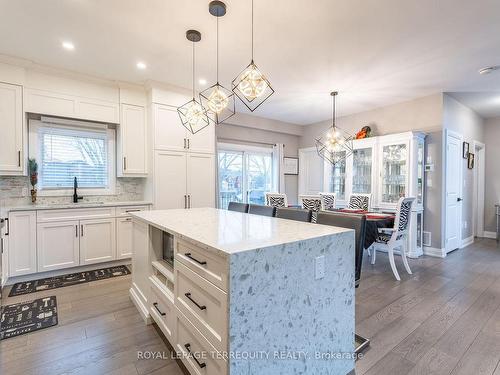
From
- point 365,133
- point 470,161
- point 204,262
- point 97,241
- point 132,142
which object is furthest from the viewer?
point 470,161

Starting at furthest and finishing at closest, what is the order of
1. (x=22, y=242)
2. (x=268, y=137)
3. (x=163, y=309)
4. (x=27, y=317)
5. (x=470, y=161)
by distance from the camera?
(x=268, y=137) < (x=470, y=161) < (x=22, y=242) < (x=27, y=317) < (x=163, y=309)

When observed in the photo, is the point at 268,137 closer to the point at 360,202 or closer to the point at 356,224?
the point at 360,202

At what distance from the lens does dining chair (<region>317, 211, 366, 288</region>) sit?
194 centimetres

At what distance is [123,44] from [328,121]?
4483 millimetres

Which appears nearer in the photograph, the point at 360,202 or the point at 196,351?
the point at 196,351

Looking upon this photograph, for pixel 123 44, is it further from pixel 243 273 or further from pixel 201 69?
pixel 243 273

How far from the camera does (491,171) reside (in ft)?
18.4

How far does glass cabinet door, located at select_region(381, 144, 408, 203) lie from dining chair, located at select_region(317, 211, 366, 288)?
9.29 feet

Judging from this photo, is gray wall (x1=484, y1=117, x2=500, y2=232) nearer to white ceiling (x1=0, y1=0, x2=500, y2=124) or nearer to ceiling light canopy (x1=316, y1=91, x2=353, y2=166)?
white ceiling (x1=0, y1=0, x2=500, y2=124)

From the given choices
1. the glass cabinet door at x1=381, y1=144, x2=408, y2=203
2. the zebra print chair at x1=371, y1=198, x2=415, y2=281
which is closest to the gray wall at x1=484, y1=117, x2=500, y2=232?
the glass cabinet door at x1=381, y1=144, x2=408, y2=203

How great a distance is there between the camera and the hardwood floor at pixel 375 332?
171cm

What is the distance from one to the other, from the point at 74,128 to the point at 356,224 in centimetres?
402

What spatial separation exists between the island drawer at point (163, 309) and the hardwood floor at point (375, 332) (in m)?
0.15

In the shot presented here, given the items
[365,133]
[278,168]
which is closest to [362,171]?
[365,133]
